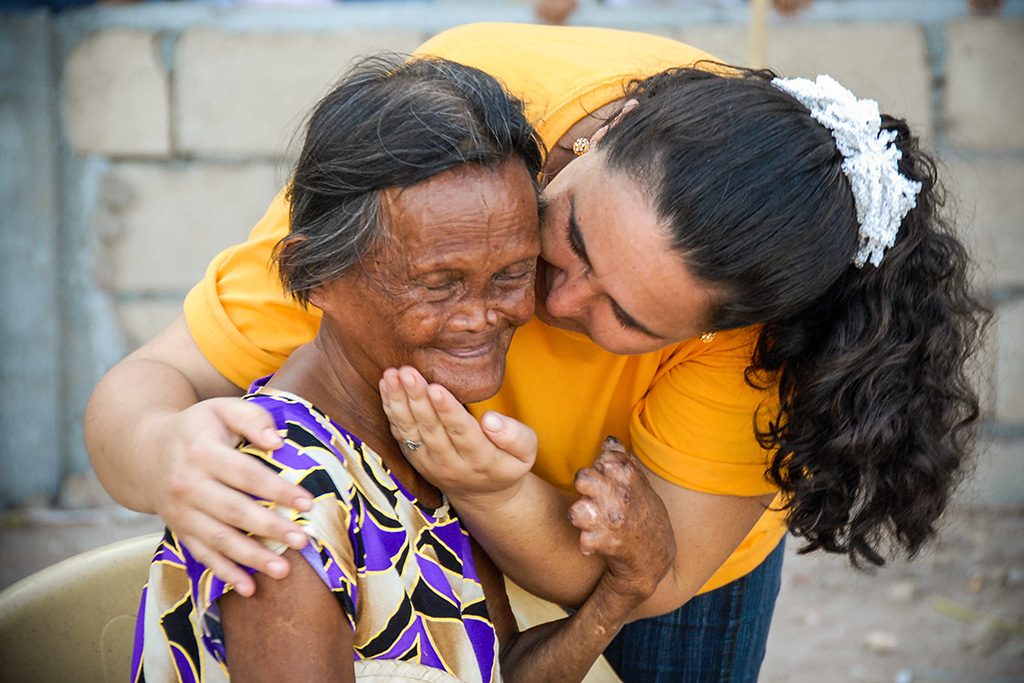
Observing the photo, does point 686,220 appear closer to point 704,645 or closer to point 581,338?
point 581,338

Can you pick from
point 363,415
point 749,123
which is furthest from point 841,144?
point 363,415

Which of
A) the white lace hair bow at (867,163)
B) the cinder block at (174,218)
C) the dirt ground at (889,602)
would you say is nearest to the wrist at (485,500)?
the white lace hair bow at (867,163)

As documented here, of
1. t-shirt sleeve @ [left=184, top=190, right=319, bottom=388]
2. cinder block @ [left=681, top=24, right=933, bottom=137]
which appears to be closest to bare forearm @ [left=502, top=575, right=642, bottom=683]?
t-shirt sleeve @ [left=184, top=190, right=319, bottom=388]

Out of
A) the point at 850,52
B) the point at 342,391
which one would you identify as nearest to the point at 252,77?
the point at 850,52

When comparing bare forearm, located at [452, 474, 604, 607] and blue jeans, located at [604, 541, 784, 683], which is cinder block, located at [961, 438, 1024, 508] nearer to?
blue jeans, located at [604, 541, 784, 683]

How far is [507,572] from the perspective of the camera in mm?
1986

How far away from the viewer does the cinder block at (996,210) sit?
4512mm

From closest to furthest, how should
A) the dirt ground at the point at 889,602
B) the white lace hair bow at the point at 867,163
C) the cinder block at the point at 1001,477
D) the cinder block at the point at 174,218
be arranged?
1. the white lace hair bow at the point at 867,163
2. the dirt ground at the point at 889,602
3. the cinder block at the point at 174,218
4. the cinder block at the point at 1001,477

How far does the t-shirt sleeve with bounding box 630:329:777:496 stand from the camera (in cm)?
203

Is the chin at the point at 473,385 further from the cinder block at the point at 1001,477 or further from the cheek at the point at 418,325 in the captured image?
the cinder block at the point at 1001,477

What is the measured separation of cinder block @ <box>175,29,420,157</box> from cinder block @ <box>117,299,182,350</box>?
2.08 ft

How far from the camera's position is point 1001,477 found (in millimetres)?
4754

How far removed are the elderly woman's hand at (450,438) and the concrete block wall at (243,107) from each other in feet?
9.07

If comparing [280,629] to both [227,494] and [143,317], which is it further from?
[143,317]
